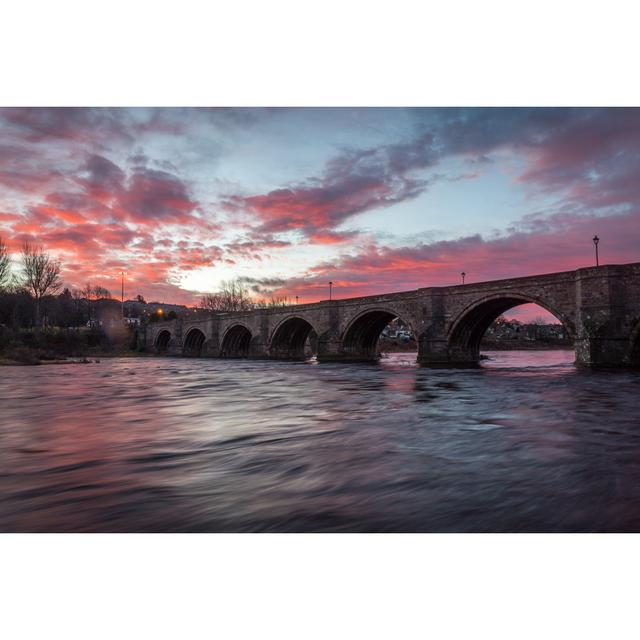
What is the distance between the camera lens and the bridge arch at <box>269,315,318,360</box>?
2056 inches

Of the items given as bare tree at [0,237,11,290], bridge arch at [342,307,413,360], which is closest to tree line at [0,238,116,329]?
bare tree at [0,237,11,290]

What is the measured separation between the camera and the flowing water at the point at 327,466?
4.61 meters

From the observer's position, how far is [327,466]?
→ 674 cm

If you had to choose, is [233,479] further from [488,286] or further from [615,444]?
[488,286]

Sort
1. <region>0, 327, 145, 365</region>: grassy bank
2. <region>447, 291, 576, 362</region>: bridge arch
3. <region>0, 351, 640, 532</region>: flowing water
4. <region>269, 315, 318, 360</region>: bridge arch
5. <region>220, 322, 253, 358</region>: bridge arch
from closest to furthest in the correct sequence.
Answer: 1. <region>0, 351, 640, 532</region>: flowing water
2. <region>447, 291, 576, 362</region>: bridge arch
3. <region>0, 327, 145, 365</region>: grassy bank
4. <region>269, 315, 318, 360</region>: bridge arch
5. <region>220, 322, 253, 358</region>: bridge arch

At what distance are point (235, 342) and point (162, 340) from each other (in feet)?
89.0

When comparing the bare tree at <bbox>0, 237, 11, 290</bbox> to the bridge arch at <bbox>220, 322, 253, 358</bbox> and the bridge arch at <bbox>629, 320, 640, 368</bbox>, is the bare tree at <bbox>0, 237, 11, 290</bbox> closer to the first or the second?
the bridge arch at <bbox>220, 322, 253, 358</bbox>

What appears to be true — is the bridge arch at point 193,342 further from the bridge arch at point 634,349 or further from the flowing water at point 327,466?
the flowing water at point 327,466

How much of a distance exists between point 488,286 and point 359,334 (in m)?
15.3

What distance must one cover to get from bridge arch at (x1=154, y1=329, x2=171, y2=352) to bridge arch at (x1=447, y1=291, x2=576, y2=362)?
205ft

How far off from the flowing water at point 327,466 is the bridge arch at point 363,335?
87.0 ft

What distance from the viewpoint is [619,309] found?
73.3 feet

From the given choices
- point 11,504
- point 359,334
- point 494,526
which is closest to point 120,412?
point 11,504

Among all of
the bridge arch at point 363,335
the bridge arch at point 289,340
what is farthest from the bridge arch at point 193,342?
the bridge arch at point 363,335
